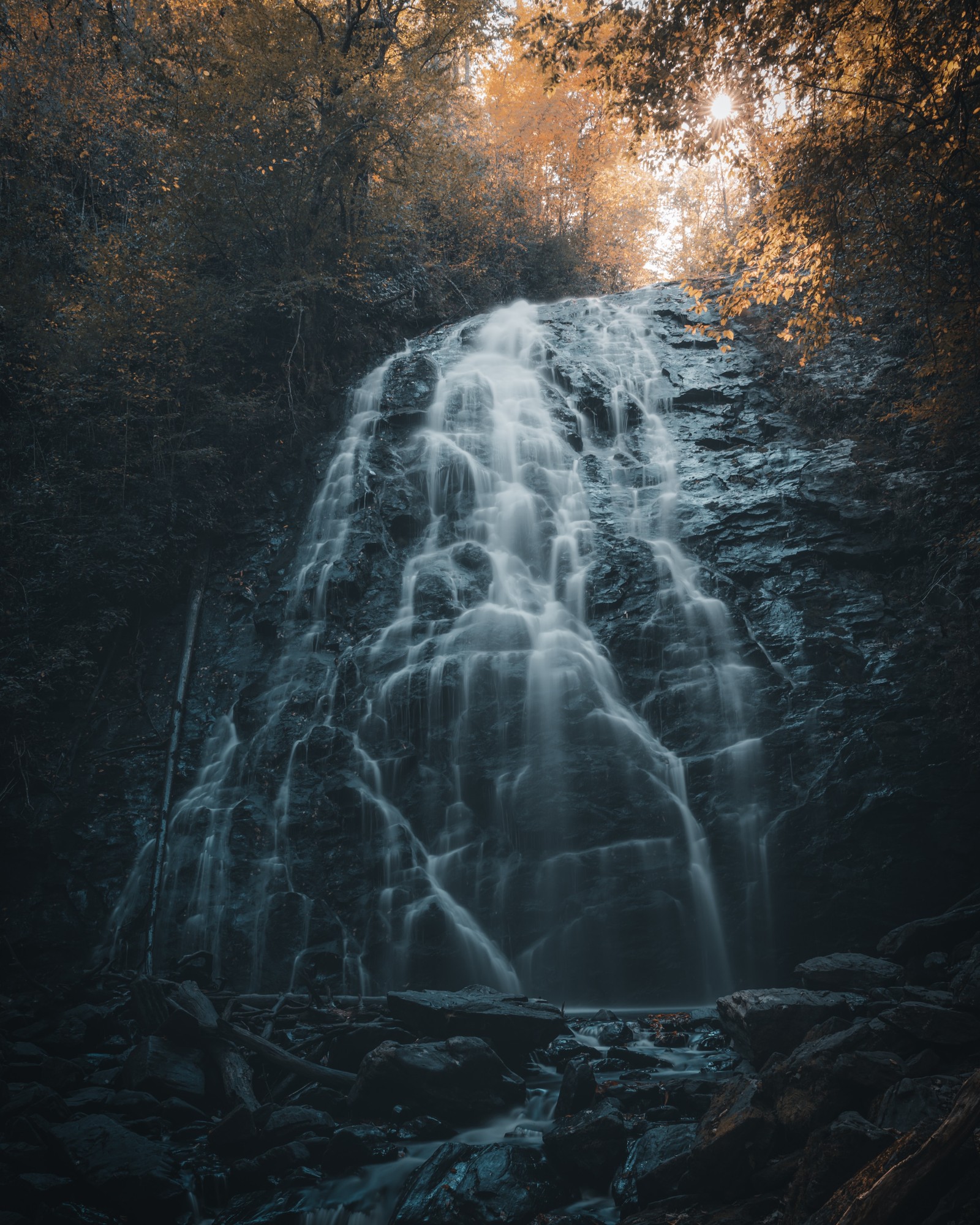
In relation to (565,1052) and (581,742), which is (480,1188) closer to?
(565,1052)

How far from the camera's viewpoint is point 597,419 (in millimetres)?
15992

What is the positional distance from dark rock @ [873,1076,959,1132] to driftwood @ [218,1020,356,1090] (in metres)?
4.11

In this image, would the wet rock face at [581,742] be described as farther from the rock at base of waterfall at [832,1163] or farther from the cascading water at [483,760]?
the rock at base of waterfall at [832,1163]

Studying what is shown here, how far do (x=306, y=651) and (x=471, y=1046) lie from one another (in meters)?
7.04

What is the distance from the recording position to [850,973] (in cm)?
654

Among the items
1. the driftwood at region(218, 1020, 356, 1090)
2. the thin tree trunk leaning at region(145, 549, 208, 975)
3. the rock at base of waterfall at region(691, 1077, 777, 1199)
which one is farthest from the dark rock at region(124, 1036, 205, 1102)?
the rock at base of waterfall at region(691, 1077, 777, 1199)

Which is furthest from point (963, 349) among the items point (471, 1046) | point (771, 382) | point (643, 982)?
point (471, 1046)

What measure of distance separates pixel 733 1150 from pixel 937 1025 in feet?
5.44

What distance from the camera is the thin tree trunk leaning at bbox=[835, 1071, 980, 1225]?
2.80m

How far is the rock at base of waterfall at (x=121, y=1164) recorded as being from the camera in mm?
4547

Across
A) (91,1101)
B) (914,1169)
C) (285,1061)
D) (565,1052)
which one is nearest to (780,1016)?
(565,1052)

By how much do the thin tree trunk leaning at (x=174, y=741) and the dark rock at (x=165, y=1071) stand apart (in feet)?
8.45

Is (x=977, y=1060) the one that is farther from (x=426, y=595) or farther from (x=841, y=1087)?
(x=426, y=595)

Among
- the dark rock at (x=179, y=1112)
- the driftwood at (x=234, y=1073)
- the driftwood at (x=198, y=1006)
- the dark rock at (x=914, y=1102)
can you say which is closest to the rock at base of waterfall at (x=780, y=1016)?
the dark rock at (x=914, y=1102)
